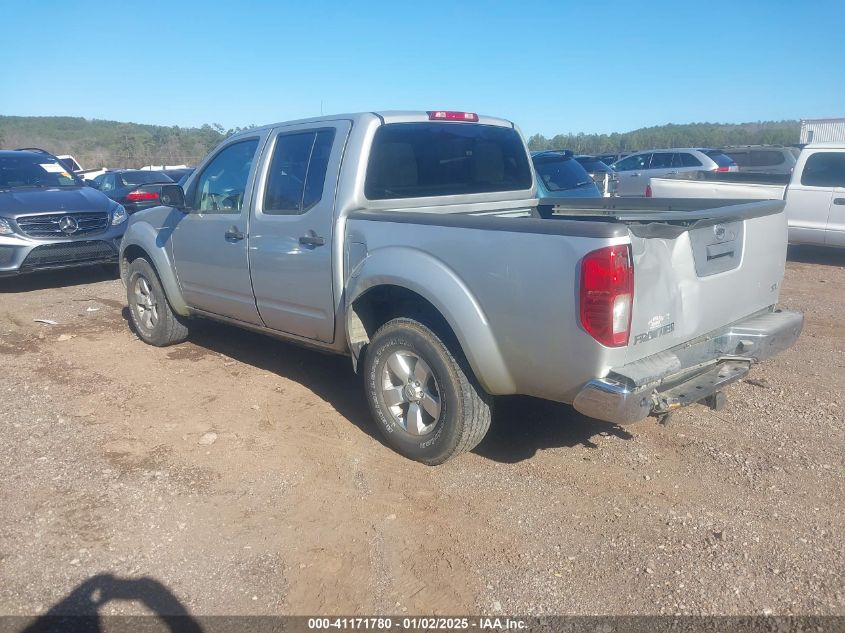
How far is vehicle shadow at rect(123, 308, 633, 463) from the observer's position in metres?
4.41

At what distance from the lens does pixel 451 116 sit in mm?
4902

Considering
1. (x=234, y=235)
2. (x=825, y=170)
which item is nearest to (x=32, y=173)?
(x=234, y=235)

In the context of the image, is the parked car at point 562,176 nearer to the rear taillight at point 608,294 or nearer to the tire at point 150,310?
the tire at point 150,310

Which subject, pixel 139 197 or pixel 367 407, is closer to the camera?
pixel 367 407

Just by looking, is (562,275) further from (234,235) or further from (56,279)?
(56,279)

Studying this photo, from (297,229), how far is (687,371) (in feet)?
8.39

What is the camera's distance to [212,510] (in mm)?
3688

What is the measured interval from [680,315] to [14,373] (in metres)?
5.30

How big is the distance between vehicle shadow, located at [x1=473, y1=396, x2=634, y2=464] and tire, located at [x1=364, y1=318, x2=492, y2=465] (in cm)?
41

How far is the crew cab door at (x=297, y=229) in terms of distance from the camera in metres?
4.48

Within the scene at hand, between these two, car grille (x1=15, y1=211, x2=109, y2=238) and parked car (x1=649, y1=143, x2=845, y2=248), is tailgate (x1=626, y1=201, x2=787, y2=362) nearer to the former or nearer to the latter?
parked car (x1=649, y1=143, x2=845, y2=248)

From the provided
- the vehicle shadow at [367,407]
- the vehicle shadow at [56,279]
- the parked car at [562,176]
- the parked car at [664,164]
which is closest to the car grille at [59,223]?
the vehicle shadow at [56,279]

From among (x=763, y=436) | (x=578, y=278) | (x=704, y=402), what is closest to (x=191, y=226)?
(x=578, y=278)

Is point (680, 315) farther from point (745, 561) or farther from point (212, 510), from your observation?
point (212, 510)
